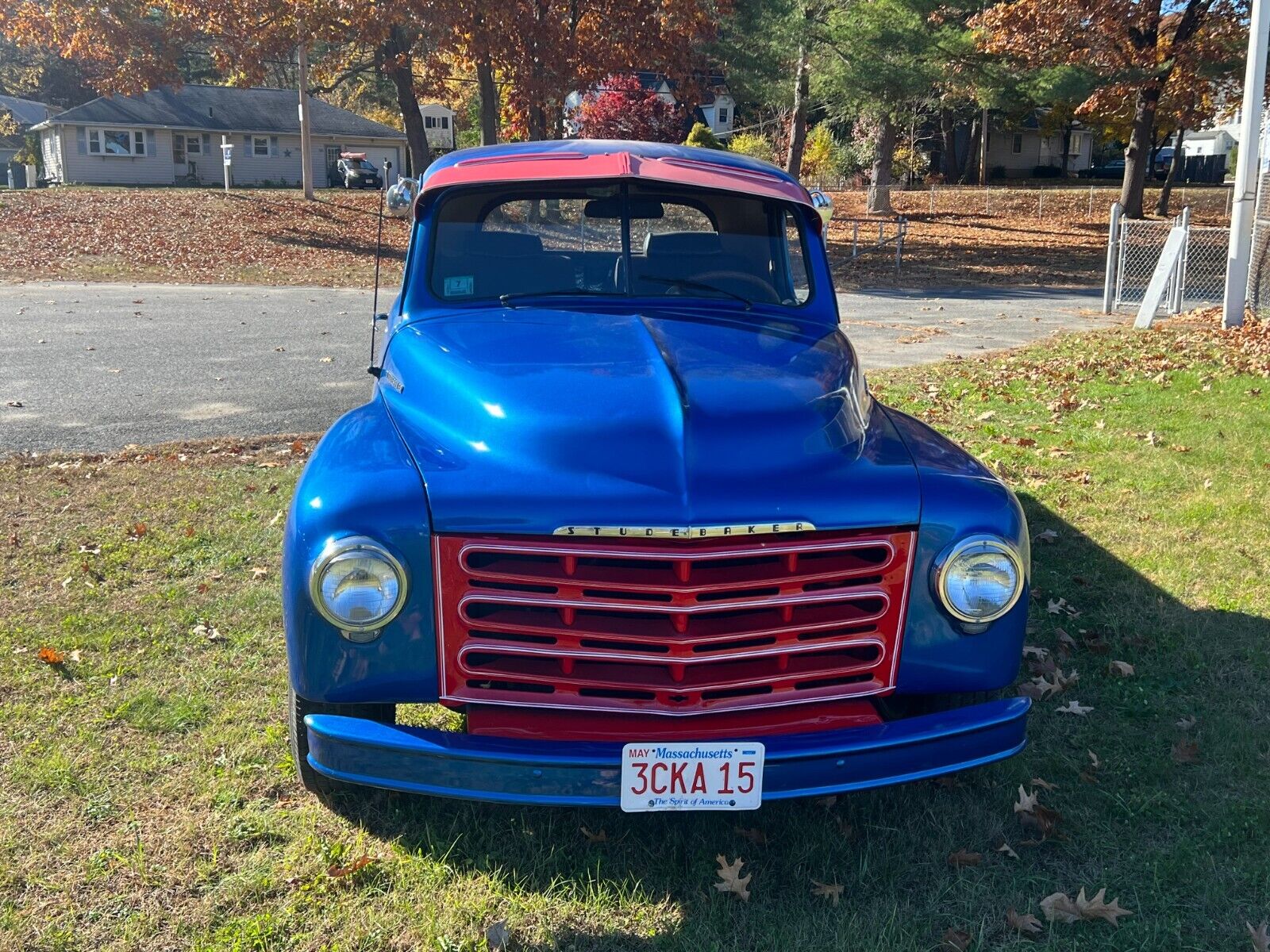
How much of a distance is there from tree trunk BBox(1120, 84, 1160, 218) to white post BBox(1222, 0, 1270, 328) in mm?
13554

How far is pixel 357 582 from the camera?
2.91m

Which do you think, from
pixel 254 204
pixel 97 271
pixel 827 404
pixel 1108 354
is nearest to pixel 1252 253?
pixel 1108 354

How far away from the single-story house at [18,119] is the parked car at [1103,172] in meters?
49.3

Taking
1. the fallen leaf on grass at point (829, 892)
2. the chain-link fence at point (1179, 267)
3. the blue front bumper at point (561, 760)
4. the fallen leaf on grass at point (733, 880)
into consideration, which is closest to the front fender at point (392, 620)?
the blue front bumper at point (561, 760)

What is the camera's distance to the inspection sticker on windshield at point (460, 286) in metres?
4.46

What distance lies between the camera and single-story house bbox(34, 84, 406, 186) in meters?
46.4

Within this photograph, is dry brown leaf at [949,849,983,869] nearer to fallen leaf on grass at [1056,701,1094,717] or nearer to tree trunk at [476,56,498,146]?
fallen leaf on grass at [1056,701,1094,717]

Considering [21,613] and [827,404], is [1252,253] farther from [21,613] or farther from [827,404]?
[21,613]

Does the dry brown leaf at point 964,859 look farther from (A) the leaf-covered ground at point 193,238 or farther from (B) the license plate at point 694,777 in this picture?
(A) the leaf-covered ground at point 193,238

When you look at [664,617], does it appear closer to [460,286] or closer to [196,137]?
[460,286]

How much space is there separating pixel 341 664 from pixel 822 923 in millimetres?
1466

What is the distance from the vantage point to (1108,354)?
38.8 feet

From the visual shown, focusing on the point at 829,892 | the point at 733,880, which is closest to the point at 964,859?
the point at 829,892

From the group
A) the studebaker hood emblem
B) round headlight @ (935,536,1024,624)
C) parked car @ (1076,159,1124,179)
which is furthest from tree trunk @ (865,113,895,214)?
the studebaker hood emblem
